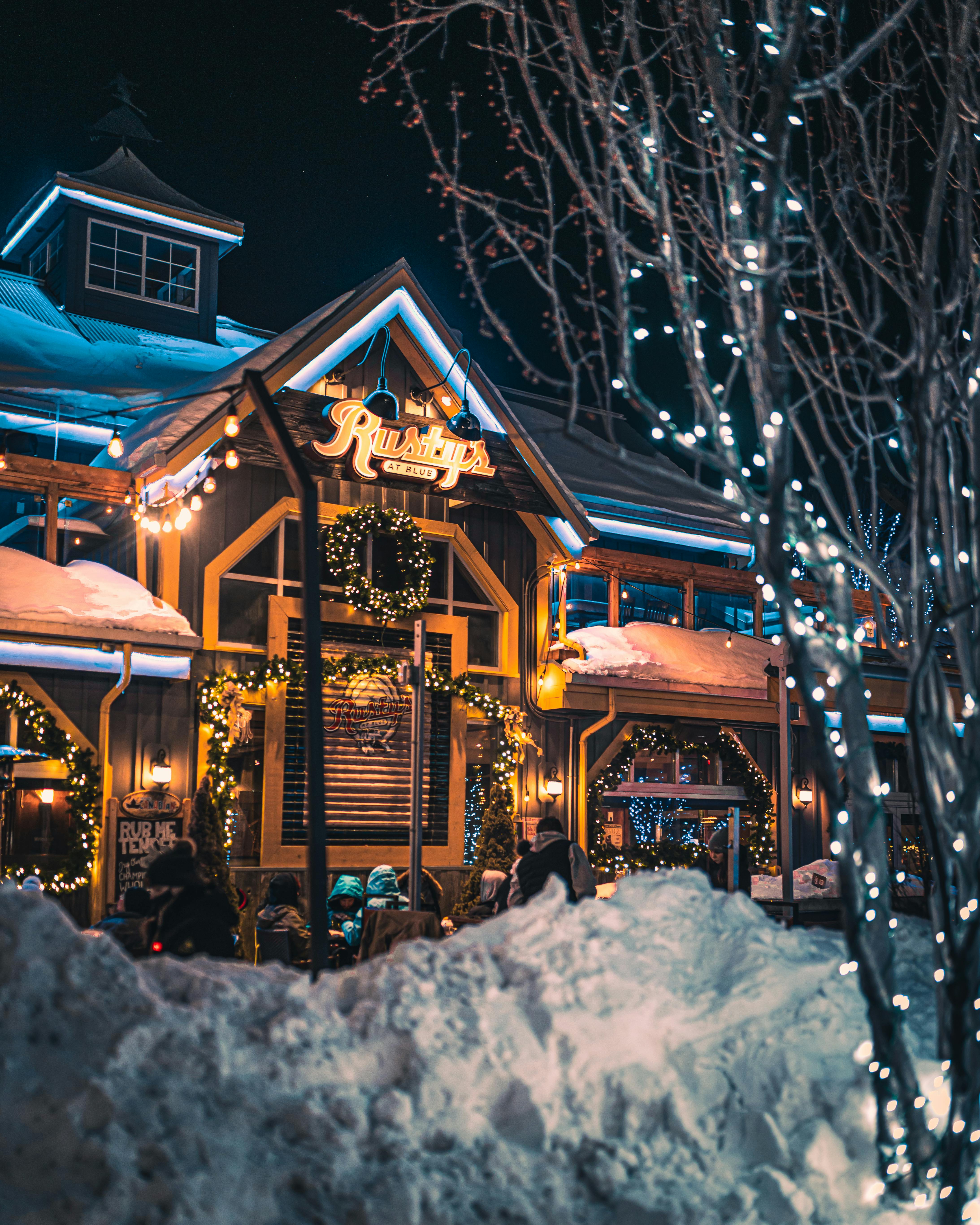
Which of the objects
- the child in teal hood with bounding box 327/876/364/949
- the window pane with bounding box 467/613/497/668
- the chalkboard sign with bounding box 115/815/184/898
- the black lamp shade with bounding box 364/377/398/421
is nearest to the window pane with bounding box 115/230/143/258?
the black lamp shade with bounding box 364/377/398/421

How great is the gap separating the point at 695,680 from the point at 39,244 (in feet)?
43.9

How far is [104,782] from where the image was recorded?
1236 cm

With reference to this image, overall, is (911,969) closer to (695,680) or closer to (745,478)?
(745,478)

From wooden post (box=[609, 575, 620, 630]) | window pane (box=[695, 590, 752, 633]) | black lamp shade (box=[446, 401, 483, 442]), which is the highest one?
black lamp shade (box=[446, 401, 483, 442])

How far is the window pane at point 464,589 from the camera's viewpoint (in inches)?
622

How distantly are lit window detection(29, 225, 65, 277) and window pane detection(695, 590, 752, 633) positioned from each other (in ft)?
41.1

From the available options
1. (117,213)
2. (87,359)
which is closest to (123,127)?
(117,213)

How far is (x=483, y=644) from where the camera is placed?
1595cm

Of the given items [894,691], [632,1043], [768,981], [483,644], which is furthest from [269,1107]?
[894,691]

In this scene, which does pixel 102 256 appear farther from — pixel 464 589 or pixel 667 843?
pixel 667 843

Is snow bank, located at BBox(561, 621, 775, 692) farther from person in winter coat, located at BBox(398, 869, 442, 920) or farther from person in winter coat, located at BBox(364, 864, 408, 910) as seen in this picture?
person in winter coat, located at BBox(364, 864, 408, 910)

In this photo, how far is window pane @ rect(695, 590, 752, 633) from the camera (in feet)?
70.2

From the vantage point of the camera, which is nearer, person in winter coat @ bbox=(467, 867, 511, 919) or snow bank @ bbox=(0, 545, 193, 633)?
person in winter coat @ bbox=(467, 867, 511, 919)

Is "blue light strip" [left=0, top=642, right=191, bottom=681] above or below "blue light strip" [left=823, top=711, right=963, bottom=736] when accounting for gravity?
above
